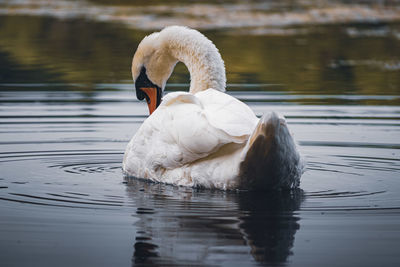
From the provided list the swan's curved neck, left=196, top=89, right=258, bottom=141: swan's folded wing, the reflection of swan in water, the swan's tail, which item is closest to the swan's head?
the swan's curved neck

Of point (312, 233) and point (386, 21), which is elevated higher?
point (386, 21)

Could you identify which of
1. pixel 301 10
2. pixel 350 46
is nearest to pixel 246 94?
pixel 350 46

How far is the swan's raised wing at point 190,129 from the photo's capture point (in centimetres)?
708

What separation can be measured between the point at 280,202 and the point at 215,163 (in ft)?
2.09

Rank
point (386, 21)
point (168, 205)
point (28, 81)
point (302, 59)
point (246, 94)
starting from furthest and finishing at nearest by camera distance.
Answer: point (386, 21), point (302, 59), point (28, 81), point (246, 94), point (168, 205)

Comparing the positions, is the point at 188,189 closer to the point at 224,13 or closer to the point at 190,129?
the point at 190,129

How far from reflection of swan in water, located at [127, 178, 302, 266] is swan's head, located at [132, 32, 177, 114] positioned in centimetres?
249

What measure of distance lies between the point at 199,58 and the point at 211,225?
384cm

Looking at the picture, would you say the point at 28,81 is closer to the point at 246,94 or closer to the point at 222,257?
the point at 246,94

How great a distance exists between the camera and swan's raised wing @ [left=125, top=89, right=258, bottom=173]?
7082mm

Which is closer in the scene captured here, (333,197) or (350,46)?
(333,197)

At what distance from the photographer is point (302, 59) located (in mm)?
22141

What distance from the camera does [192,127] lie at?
23.9ft

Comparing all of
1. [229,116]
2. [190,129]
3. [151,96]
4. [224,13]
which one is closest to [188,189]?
[190,129]
